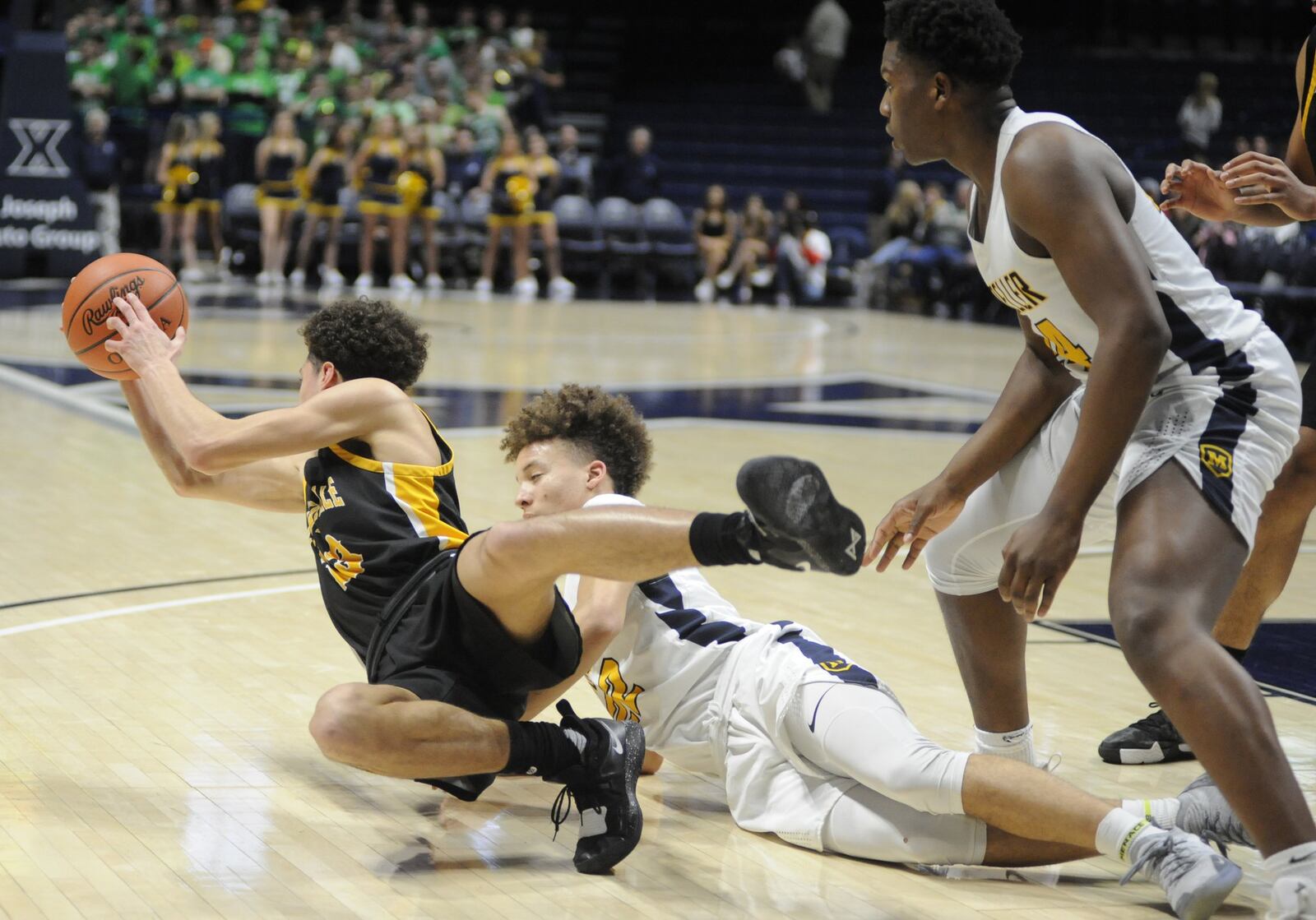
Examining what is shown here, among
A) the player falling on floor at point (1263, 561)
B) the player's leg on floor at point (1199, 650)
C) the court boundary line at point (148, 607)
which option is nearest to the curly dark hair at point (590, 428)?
the player's leg on floor at point (1199, 650)

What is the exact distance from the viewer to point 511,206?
18.1m

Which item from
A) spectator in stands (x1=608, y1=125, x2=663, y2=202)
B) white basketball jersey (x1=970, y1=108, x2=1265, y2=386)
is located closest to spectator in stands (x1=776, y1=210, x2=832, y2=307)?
spectator in stands (x1=608, y1=125, x2=663, y2=202)

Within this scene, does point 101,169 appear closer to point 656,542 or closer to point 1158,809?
point 656,542

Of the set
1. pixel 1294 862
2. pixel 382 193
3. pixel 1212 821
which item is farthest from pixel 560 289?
pixel 1294 862

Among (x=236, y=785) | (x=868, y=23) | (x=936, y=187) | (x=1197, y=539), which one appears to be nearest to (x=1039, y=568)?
(x=1197, y=539)

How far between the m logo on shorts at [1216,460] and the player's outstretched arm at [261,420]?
5.42 ft

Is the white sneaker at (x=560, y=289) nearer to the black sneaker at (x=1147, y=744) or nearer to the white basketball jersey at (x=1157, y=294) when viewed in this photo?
the black sneaker at (x=1147, y=744)

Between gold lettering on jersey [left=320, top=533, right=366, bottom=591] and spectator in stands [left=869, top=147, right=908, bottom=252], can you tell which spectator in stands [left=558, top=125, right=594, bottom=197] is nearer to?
spectator in stands [left=869, top=147, right=908, bottom=252]

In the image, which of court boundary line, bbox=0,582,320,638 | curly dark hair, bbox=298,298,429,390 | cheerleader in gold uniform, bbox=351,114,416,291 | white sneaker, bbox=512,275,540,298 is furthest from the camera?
white sneaker, bbox=512,275,540,298

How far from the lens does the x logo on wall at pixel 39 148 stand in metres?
15.9

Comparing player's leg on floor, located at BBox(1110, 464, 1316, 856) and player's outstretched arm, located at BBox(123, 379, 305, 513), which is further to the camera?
player's outstretched arm, located at BBox(123, 379, 305, 513)

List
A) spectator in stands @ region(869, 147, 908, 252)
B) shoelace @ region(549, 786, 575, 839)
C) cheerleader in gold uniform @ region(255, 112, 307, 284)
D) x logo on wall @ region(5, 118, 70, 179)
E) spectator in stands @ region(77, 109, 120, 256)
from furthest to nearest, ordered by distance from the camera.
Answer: spectator in stands @ region(869, 147, 908, 252), cheerleader in gold uniform @ region(255, 112, 307, 284), spectator in stands @ region(77, 109, 120, 256), x logo on wall @ region(5, 118, 70, 179), shoelace @ region(549, 786, 575, 839)

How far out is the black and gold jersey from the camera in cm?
348

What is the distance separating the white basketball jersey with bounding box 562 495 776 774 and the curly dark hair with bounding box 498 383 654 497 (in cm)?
16
